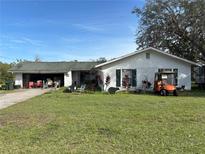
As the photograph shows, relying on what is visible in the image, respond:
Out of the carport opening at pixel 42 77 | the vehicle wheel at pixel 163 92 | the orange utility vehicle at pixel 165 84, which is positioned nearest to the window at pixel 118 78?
the orange utility vehicle at pixel 165 84

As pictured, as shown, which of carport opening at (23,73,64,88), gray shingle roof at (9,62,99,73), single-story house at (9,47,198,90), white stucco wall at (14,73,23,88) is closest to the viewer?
single-story house at (9,47,198,90)

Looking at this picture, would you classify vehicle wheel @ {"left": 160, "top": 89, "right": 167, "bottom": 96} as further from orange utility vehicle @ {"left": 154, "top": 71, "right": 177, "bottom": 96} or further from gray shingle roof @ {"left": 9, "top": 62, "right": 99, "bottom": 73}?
gray shingle roof @ {"left": 9, "top": 62, "right": 99, "bottom": 73}

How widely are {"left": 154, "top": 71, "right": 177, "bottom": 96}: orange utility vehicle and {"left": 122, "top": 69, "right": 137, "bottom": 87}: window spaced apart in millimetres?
3334

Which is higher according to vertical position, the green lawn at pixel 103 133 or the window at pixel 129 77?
the window at pixel 129 77

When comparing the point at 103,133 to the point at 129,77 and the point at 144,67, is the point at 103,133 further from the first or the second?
the point at 144,67

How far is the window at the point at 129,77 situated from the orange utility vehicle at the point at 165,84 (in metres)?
3.33

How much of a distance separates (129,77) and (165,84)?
15.8ft

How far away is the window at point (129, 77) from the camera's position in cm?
2553

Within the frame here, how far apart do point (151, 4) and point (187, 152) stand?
26685 millimetres

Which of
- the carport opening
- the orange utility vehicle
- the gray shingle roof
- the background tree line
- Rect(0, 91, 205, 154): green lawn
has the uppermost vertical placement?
the background tree line

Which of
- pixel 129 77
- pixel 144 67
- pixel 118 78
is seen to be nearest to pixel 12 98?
pixel 118 78

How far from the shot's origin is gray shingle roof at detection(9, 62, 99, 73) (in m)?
35.4

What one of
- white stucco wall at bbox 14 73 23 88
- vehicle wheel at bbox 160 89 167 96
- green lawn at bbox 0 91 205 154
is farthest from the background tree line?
green lawn at bbox 0 91 205 154

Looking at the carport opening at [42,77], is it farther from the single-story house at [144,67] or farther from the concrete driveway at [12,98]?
the concrete driveway at [12,98]
